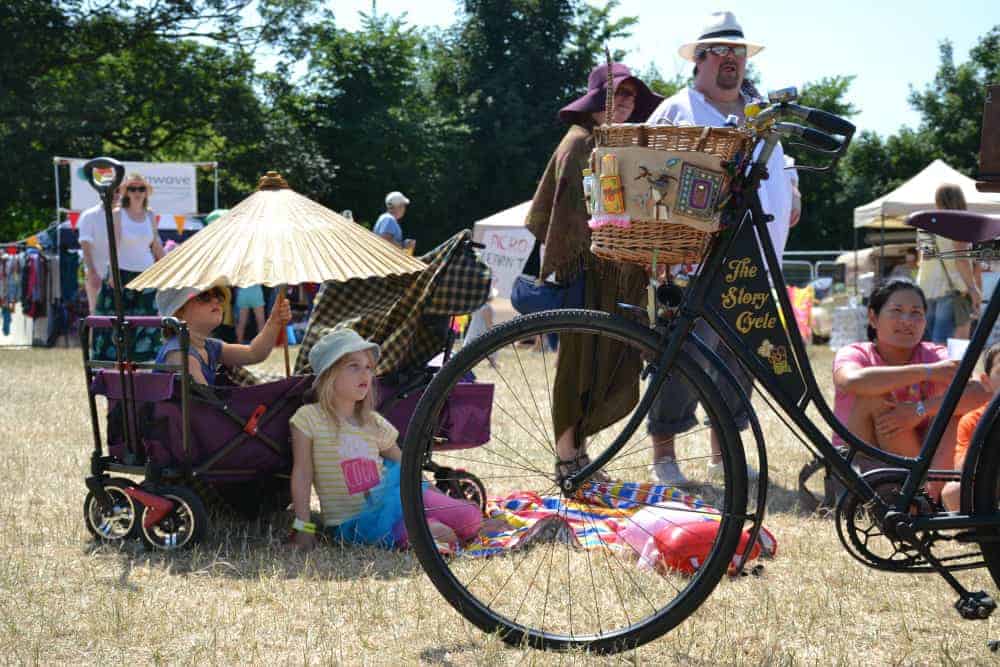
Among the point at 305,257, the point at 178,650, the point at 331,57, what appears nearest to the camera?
the point at 178,650

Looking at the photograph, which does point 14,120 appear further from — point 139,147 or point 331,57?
point 331,57

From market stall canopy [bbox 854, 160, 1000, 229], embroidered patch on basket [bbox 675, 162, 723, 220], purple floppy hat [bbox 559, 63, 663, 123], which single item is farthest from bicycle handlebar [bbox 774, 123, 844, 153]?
market stall canopy [bbox 854, 160, 1000, 229]

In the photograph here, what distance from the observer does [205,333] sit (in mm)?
4672

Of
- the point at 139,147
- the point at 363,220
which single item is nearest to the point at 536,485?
the point at 139,147

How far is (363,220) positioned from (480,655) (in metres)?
37.8

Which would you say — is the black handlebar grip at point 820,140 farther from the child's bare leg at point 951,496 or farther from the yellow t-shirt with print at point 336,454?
the yellow t-shirt with print at point 336,454

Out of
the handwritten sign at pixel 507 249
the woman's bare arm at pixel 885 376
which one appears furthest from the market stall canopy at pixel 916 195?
the woman's bare arm at pixel 885 376

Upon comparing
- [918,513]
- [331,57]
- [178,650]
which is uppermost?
[331,57]

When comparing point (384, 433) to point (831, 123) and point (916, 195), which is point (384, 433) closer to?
point (831, 123)

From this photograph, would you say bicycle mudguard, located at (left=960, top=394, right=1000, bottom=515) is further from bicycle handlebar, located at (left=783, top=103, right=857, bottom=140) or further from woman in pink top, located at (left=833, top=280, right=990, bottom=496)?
woman in pink top, located at (left=833, top=280, right=990, bottom=496)

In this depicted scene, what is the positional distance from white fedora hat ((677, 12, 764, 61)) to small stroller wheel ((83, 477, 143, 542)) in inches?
122

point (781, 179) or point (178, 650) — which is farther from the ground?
point (781, 179)

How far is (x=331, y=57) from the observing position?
39.7 meters

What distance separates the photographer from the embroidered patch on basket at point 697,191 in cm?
272
